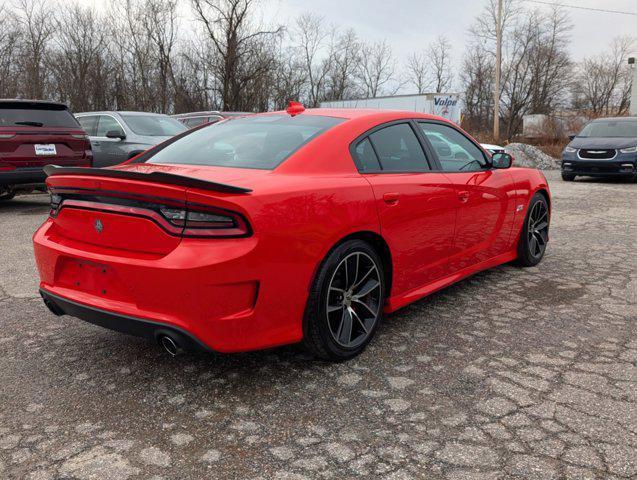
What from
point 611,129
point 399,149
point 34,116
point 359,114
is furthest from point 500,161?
point 611,129

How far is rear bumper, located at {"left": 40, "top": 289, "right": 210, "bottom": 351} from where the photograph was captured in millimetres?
2430

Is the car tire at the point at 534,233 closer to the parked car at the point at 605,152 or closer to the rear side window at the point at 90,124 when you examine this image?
the rear side window at the point at 90,124

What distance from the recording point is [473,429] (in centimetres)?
239

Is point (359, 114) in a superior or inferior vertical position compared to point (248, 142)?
superior

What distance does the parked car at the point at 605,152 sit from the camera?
513 inches

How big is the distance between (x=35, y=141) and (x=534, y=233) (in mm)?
7220

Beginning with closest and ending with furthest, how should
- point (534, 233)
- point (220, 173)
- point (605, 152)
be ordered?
point (220, 173), point (534, 233), point (605, 152)

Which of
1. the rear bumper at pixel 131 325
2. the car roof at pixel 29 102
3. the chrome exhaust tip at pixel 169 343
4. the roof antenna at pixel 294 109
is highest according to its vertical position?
the car roof at pixel 29 102

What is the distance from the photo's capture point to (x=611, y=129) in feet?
46.4

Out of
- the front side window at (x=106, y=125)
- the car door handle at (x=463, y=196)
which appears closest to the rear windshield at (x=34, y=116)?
the front side window at (x=106, y=125)

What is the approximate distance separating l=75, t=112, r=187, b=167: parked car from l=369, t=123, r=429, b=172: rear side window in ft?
22.8

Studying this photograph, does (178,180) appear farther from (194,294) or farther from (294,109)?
(294,109)

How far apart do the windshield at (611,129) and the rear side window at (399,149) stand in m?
12.4

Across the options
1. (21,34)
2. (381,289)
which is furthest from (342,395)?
(21,34)
